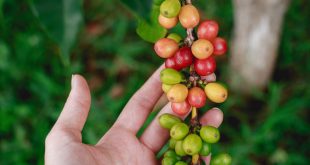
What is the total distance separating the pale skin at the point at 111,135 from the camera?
1.83 metres

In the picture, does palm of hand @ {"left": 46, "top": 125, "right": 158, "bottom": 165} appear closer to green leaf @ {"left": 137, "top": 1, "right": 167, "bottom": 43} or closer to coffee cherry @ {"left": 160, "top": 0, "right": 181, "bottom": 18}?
green leaf @ {"left": 137, "top": 1, "right": 167, "bottom": 43}

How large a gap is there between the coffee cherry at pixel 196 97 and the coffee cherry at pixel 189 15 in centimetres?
29

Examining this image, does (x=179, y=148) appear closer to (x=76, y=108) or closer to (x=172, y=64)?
(x=172, y=64)

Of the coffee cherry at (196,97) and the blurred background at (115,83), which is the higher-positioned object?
the coffee cherry at (196,97)

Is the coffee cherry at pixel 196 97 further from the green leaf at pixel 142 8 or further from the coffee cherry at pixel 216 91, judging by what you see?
the green leaf at pixel 142 8

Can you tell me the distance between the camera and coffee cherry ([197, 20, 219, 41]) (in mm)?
1637

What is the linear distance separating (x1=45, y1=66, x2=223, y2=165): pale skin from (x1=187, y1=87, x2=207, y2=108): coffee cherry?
511 mm

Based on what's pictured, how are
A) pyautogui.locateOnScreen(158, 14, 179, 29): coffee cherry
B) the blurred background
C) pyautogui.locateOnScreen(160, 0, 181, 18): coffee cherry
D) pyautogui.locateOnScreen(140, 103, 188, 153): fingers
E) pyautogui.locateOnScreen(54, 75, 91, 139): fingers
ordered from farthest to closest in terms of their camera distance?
the blurred background < pyautogui.locateOnScreen(140, 103, 188, 153): fingers < pyautogui.locateOnScreen(54, 75, 91, 139): fingers < pyautogui.locateOnScreen(158, 14, 179, 29): coffee cherry < pyautogui.locateOnScreen(160, 0, 181, 18): coffee cherry

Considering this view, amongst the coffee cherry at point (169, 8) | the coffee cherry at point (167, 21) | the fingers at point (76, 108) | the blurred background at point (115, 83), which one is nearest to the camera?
the coffee cherry at point (169, 8)

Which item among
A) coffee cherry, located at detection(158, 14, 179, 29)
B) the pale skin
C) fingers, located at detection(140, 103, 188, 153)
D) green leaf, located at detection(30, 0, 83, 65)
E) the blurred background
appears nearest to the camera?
green leaf, located at detection(30, 0, 83, 65)

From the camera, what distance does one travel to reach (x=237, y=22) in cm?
317

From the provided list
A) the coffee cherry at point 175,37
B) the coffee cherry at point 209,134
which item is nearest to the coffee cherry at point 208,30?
the coffee cherry at point 175,37

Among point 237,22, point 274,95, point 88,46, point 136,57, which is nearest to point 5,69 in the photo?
point 88,46

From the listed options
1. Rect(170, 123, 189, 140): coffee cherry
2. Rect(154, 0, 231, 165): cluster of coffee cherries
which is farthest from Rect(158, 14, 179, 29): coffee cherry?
Rect(170, 123, 189, 140): coffee cherry
